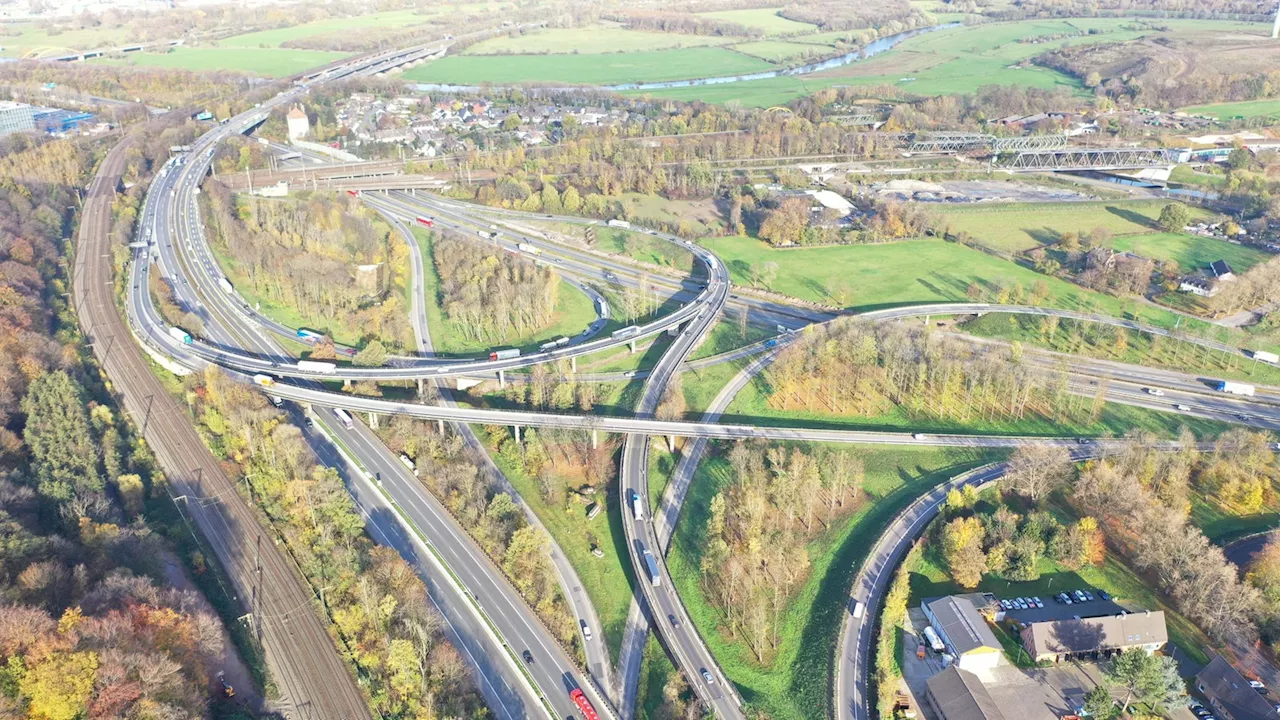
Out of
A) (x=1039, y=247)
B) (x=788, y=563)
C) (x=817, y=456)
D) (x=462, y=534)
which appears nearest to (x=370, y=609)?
(x=462, y=534)

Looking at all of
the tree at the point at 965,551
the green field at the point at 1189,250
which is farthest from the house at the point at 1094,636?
the green field at the point at 1189,250

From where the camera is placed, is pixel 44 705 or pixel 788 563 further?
pixel 788 563

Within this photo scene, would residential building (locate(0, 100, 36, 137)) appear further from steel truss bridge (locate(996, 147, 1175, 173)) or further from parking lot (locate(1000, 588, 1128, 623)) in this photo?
parking lot (locate(1000, 588, 1128, 623))

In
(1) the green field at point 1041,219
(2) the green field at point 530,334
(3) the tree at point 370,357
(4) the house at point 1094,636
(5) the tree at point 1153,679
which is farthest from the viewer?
(1) the green field at point 1041,219

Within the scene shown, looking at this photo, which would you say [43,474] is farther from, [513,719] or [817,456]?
[817,456]

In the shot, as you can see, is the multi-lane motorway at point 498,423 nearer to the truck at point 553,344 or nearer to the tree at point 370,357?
the truck at point 553,344
